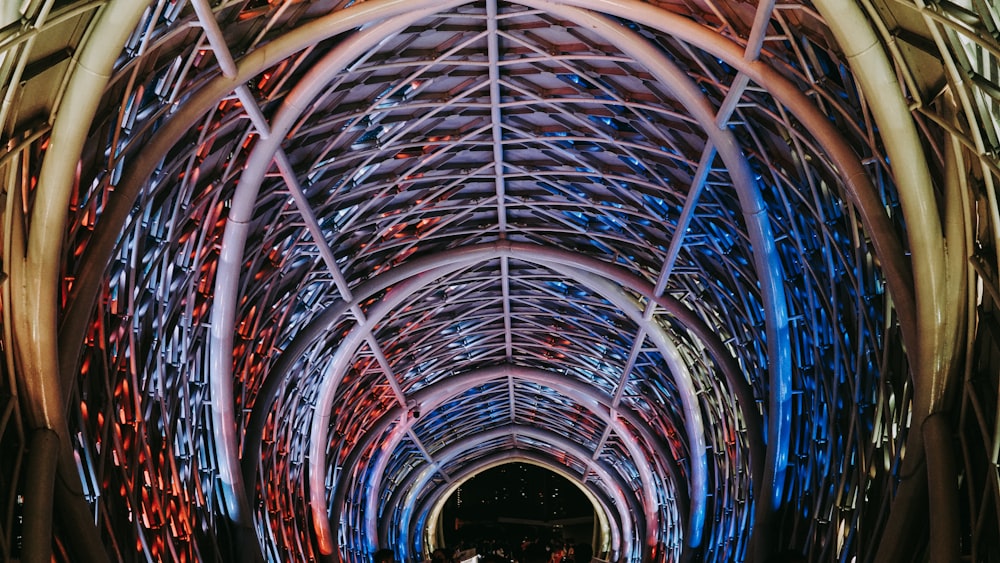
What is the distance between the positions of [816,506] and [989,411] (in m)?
10.4

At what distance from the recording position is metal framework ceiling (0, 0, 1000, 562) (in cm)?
1644

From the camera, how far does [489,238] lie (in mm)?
39781

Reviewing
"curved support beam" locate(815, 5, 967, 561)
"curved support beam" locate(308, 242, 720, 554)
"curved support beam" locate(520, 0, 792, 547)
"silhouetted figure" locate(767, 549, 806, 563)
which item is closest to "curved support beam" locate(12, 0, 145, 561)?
"curved support beam" locate(520, 0, 792, 547)

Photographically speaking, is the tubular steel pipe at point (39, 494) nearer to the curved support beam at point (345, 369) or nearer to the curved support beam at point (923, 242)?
the curved support beam at point (923, 242)

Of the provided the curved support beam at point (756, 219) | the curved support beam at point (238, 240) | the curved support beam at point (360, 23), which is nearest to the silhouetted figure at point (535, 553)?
the curved support beam at point (360, 23)

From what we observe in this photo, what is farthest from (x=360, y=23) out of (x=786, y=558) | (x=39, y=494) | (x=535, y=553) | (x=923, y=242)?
(x=786, y=558)

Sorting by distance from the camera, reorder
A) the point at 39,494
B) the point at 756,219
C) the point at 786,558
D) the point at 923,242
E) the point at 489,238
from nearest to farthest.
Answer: the point at 786,558 → the point at 39,494 → the point at 923,242 → the point at 756,219 → the point at 489,238

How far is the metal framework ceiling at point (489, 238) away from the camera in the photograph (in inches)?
647

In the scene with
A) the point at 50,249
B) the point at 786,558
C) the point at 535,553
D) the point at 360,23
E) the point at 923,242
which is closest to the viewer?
the point at 786,558

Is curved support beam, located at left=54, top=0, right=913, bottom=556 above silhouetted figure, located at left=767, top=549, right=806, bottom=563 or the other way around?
above

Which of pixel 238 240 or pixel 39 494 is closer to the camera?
pixel 39 494

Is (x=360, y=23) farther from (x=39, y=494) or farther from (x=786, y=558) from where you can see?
(x=786, y=558)

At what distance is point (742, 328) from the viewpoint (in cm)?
3394

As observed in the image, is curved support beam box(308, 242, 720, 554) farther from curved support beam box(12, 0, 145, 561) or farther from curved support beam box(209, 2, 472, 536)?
curved support beam box(12, 0, 145, 561)
